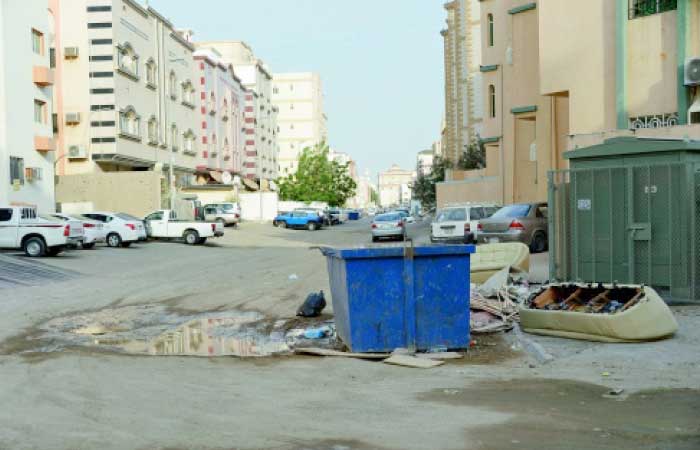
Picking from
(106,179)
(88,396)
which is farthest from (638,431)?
(106,179)

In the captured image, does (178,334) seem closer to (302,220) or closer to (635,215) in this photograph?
(635,215)

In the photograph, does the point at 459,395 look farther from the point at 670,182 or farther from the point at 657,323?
the point at 670,182

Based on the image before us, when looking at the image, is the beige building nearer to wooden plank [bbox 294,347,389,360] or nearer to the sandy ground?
wooden plank [bbox 294,347,389,360]

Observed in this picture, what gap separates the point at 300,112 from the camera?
148m

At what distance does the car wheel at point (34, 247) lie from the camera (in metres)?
27.8

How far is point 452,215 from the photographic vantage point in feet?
106

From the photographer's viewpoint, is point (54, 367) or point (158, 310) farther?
point (158, 310)

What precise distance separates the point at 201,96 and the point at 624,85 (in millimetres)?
53458

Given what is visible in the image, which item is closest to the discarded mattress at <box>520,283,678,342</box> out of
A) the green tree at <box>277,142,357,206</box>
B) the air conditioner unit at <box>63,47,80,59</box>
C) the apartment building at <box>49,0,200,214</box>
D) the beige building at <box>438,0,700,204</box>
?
the beige building at <box>438,0,700,204</box>

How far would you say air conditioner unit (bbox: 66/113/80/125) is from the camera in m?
48.3

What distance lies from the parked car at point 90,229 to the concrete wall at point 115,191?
1337 centimetres

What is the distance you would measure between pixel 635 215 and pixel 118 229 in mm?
26605

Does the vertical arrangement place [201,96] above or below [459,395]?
above

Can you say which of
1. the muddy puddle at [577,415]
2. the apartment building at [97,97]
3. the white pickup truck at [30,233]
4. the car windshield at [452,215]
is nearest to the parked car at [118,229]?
the white pickup truck at [30,233]
